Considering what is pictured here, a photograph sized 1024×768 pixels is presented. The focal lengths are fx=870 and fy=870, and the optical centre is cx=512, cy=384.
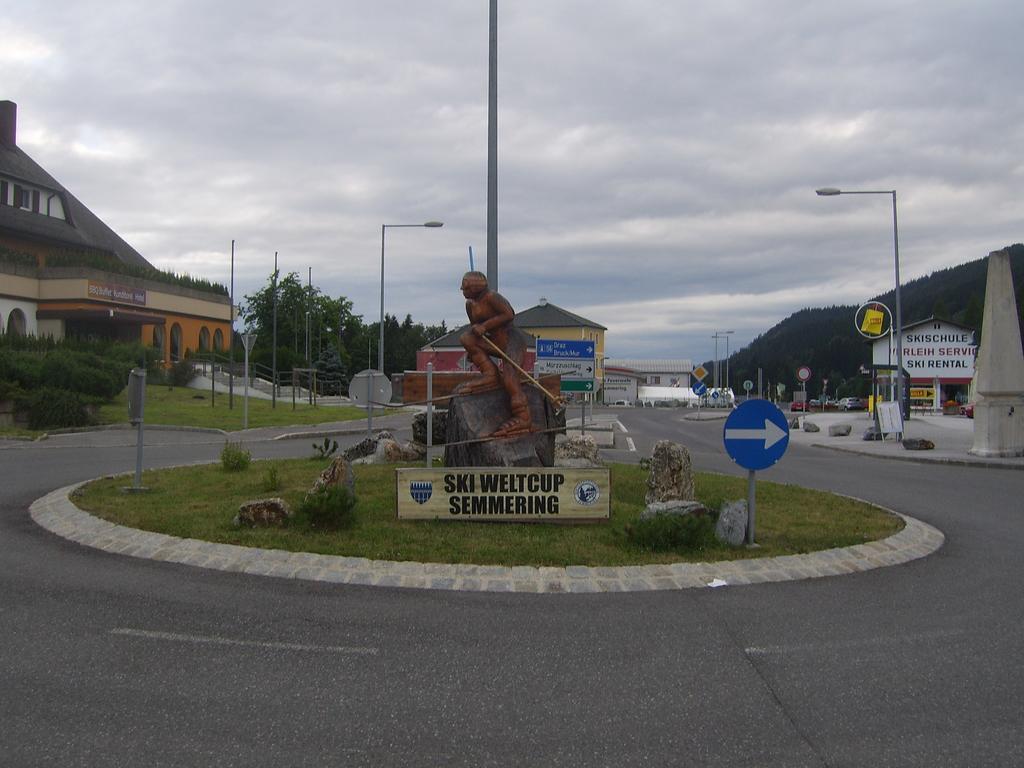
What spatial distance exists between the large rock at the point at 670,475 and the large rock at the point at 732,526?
1.62m

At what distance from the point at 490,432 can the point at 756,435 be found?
13.1 feet

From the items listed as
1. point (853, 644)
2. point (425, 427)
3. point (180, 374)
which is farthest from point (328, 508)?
→ point (180, 374)

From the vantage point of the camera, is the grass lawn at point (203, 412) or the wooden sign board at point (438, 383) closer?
the wooden sign board at point (438, 383)

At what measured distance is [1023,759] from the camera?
392 centimetres

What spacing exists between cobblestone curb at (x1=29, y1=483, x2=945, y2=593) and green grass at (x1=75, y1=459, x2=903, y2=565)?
20cm

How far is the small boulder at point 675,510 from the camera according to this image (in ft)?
27.7

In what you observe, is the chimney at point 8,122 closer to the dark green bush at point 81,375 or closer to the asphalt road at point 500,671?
the dark green bush at point 81,375

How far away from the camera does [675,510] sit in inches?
340

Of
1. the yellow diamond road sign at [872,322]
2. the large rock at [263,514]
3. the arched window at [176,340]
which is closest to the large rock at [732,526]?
the large rock at [263,514]

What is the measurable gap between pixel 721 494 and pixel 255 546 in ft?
21.5

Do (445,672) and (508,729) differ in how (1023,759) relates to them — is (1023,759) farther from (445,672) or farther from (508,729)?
(445,672)

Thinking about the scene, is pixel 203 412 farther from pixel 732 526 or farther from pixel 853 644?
pixel 853 644

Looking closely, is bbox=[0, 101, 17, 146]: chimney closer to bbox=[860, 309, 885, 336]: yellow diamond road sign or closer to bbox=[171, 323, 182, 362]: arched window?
bbox=[171, 323, 182, 362]: arched window

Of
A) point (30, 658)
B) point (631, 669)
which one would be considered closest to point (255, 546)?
point (30, 658)
